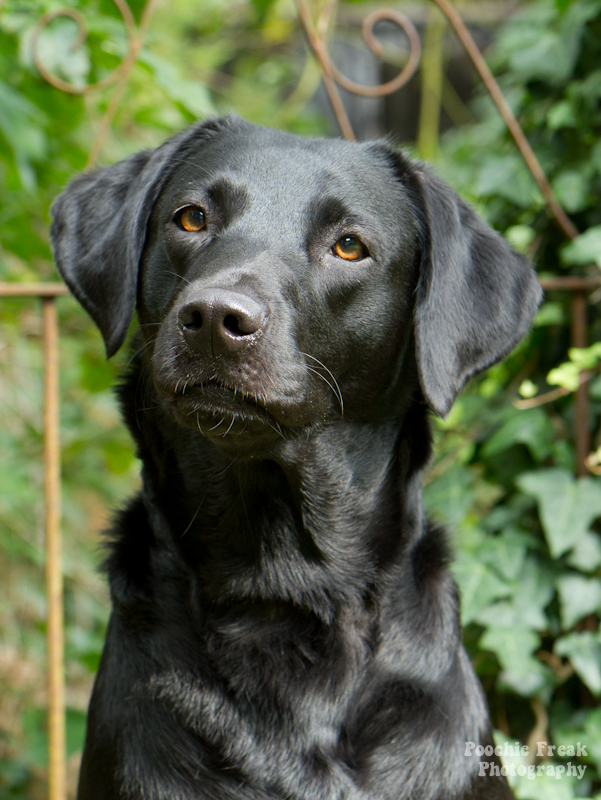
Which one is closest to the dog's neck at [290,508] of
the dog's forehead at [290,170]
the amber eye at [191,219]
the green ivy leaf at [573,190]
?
the amber eye at [191,219]

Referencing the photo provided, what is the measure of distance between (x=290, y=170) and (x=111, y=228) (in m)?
0.48

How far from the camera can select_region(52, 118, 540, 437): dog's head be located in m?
1.65

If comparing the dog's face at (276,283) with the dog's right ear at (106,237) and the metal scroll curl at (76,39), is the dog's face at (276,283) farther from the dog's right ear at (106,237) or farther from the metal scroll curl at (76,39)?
the metal scroll curl at (76,39)

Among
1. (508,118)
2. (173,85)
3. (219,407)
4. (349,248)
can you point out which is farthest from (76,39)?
(219,407)

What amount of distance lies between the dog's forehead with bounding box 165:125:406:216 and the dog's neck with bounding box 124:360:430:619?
54 centimetres

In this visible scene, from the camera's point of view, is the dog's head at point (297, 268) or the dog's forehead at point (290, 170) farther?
the dog's forehead at point (290, 170)

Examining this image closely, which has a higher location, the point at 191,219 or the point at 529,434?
the point at 191,219

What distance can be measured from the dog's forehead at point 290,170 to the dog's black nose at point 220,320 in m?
0.43

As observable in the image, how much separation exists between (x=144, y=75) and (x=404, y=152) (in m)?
1.76

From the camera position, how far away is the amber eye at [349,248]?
1862mm

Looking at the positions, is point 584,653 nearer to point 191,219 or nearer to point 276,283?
point 276,283

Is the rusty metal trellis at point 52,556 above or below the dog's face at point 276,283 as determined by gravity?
below

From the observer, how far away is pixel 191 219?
1919 mm

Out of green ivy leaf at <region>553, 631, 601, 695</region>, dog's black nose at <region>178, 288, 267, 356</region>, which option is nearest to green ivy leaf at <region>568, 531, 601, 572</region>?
green ivy leaf at <region>553, 631, 601, 695</region>
